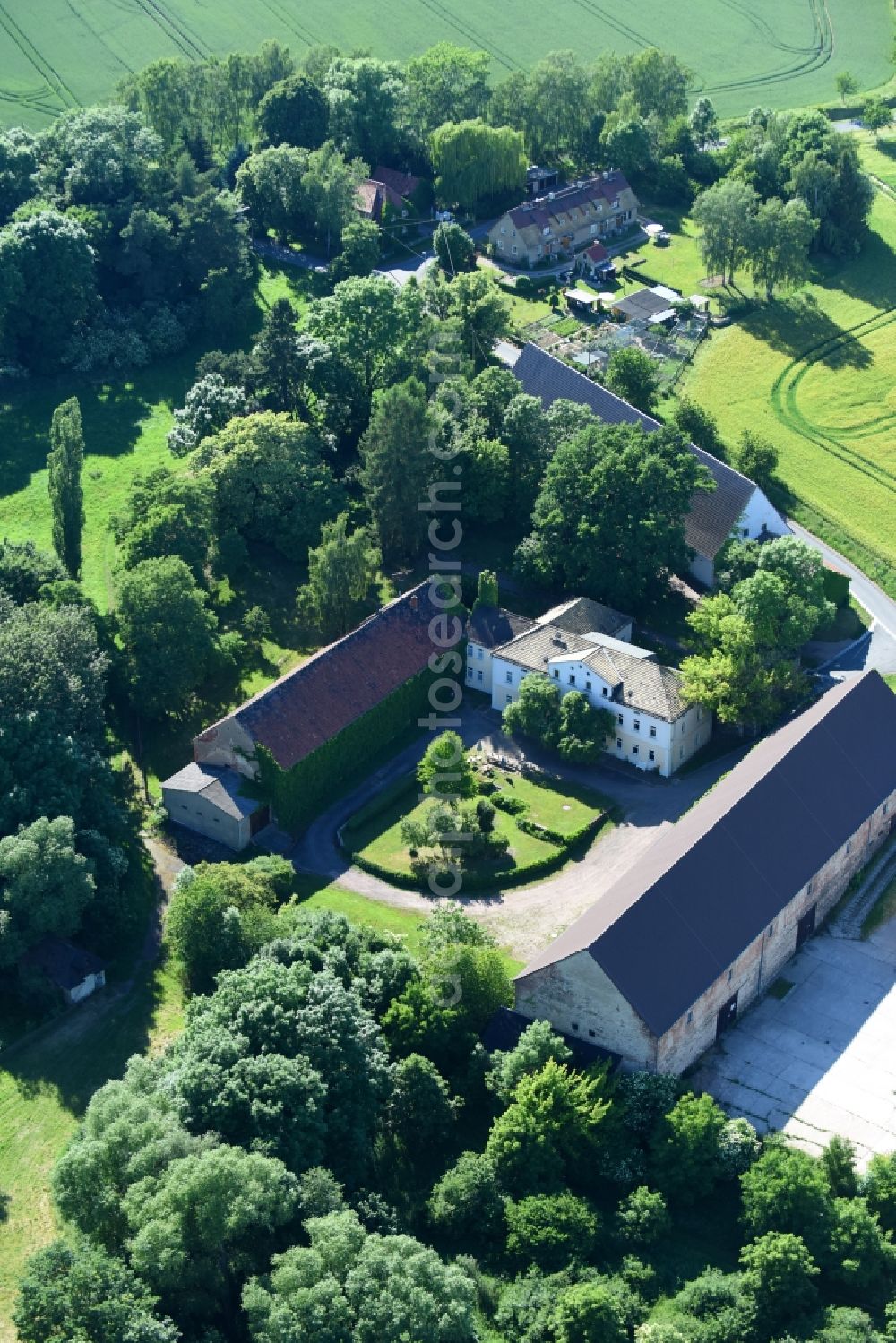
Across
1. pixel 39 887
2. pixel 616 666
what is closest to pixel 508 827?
pixel 616 666

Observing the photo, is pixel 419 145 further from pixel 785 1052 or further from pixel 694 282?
pixel 785 1052

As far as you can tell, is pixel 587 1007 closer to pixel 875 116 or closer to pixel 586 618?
pixel 586 618

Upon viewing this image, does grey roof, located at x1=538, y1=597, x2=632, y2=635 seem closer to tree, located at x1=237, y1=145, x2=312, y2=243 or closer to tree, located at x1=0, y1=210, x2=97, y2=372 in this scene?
tree, located at x1=0, y1=210, x2=97, y2=372

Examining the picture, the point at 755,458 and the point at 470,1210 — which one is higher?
the point at 755,458

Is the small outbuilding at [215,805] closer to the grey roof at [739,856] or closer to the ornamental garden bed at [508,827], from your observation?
the ornamental garden bed at [508,827]

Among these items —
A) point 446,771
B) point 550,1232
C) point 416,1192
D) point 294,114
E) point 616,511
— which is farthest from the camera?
point 294,114

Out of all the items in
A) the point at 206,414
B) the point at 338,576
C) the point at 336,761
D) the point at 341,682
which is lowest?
the point at 336,761

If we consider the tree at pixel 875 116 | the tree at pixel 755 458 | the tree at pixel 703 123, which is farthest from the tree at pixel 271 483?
the tree at pixel 875 116

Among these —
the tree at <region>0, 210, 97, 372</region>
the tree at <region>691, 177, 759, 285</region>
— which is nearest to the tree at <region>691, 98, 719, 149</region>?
the tree at <region>691, 177, 759, 285</region>
